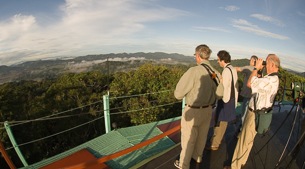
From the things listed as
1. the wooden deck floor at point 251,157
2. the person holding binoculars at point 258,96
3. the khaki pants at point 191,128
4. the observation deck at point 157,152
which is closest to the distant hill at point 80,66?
the observation deck at point 157,152

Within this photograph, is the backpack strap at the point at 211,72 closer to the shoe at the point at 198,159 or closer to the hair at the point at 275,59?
the hair at the point at 275,59

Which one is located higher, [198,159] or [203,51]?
[203,51]

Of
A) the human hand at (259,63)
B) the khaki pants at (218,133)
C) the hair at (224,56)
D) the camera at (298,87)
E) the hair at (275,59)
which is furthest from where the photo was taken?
the khaki pants at (218,133)

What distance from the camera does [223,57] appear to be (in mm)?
3336

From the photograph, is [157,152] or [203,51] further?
[157,152]

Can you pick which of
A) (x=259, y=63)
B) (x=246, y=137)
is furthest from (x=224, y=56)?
(x=246, y=137)

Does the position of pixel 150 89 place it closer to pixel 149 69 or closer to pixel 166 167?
pixel 149 69

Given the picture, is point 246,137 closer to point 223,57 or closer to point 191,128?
point 191,128

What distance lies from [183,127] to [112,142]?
213 centimetres

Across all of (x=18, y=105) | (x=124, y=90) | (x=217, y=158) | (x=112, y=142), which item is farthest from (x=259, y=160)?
(x=18, y=105)

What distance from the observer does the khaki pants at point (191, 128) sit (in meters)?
2.85

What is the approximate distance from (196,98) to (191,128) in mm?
422

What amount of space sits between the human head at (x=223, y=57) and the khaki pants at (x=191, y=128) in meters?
0.80

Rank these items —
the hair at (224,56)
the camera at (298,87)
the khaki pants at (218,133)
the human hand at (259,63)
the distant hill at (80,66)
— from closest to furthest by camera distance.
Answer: the human hand at (259,63), the camera at (298,87), the hair at (224,56), the khaki pants at (218,133), the distant hill at (80,66)
